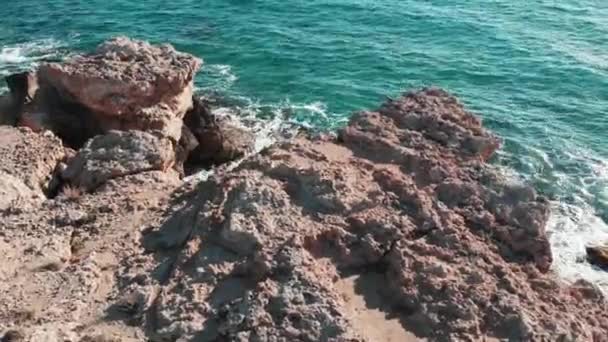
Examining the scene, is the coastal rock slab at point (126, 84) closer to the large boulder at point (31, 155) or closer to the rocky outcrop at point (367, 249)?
the large boulder at point (31, 155)

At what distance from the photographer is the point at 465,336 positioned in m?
15.5

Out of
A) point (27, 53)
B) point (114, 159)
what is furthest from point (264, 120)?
point (27, 53)

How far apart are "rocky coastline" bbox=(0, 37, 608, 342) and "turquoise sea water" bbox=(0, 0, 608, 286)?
11502 mm

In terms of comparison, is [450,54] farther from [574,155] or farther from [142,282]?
[142,282]

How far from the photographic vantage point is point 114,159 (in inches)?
890

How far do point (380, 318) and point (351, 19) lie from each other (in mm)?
37887

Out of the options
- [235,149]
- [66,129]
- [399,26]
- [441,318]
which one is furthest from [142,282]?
[399,26]

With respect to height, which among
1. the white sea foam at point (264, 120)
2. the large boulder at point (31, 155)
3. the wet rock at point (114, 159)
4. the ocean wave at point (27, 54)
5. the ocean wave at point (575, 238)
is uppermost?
the wet rock at point (114, 159)

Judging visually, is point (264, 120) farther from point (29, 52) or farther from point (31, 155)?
point (29, 52)

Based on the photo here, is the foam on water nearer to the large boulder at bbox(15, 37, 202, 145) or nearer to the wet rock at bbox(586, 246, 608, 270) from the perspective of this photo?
the large boulder at bbox(15, 37, 202, 145)

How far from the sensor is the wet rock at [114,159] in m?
22.2

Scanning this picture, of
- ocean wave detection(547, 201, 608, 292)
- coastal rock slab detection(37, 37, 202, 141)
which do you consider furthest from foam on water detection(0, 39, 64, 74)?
ocean wave detection(547, 201, 608, 292)

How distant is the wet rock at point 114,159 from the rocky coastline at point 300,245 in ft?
0.16

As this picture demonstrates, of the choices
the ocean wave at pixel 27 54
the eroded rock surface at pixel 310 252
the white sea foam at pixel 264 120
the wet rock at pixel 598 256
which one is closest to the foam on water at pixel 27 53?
the ocean wave at pixel 27 54
